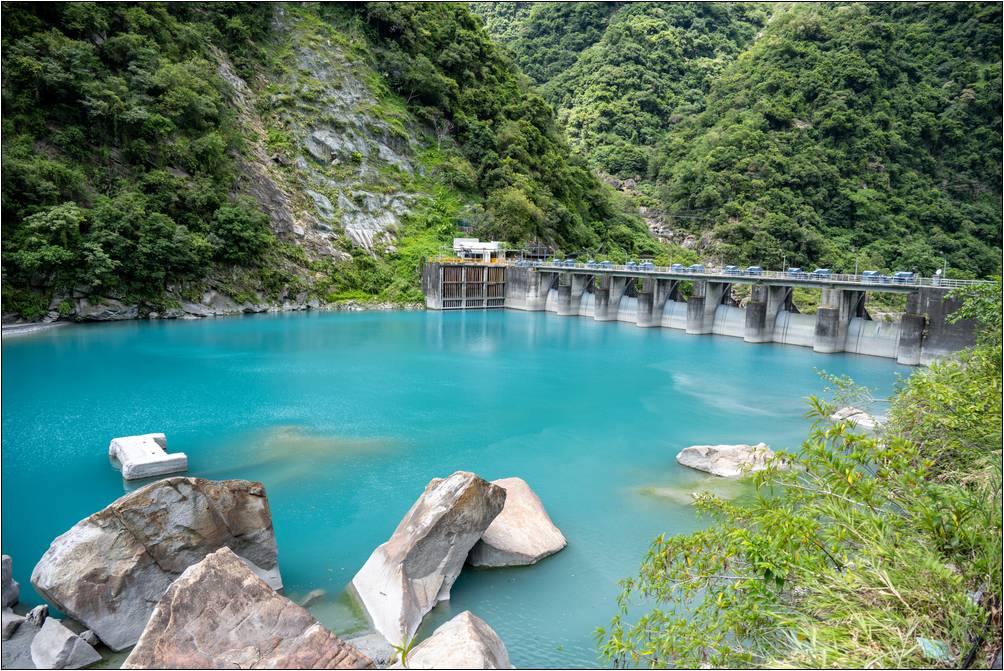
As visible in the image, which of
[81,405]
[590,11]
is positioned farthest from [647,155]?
[81,405]

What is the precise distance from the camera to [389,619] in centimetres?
1002

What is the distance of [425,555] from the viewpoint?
1079 centimetres

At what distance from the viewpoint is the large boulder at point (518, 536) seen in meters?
12.1

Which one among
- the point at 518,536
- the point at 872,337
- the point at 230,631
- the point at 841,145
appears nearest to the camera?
the point at 230,631

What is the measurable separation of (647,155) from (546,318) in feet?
159

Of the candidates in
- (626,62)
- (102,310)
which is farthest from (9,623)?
(626,62)

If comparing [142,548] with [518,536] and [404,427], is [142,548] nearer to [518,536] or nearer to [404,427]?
[518,536]

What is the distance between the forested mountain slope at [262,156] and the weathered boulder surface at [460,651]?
3948 cm

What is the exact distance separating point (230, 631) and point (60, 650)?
3.53 metres

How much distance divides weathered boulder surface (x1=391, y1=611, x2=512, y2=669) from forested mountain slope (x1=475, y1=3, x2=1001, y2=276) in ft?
218

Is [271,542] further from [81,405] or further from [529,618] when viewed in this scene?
[81,405]

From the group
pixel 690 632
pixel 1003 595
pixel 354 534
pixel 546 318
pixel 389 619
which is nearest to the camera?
pixel 1003 595

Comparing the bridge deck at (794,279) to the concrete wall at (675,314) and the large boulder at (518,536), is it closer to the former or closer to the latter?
the concrete wall at (675,314)

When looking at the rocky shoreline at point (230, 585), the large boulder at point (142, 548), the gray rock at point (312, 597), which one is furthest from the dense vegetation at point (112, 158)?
the gray rock at point (312, 597)
